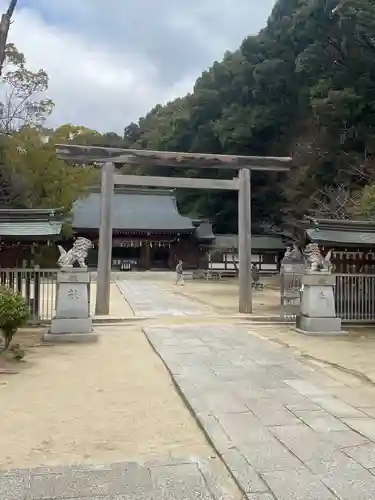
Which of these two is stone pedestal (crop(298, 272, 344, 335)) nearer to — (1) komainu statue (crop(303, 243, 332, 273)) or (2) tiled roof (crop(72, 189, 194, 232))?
(1) komainu statue (crop(303, 243, 332, 273))

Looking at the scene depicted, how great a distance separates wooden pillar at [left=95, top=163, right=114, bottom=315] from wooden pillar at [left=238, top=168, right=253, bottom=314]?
3772 mm

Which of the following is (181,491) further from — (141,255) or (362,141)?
(141,255)

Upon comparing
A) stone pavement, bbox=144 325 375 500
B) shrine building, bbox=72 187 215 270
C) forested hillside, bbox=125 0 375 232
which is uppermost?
forested hillside, bbox=125 0 375 232

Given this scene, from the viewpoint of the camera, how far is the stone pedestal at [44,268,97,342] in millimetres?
9594

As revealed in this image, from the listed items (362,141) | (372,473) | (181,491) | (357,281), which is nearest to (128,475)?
(181,491)

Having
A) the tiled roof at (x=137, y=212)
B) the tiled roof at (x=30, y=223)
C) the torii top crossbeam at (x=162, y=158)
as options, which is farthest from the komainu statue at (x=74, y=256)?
the tiled roof at (x=137, y=212)

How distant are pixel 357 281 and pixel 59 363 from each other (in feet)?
25.9

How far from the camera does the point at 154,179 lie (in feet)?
45.7

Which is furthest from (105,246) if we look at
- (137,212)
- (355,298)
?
(137,212)

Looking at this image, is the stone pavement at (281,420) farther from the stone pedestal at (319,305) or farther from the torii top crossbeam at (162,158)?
the torii top crossbeam at (162,158)

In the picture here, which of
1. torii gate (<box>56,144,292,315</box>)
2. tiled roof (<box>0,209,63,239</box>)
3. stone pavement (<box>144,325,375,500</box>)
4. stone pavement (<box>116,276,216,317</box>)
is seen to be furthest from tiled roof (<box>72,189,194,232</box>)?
stone pavement (<box>144,325,375,500</box>)

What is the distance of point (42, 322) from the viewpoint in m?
11.1

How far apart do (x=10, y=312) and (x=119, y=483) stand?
15.4 feet

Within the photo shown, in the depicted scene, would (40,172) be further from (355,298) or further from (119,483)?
(119,483)
